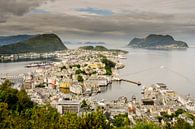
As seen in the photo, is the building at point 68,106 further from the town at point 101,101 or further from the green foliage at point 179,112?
the green foliage at point 179,112

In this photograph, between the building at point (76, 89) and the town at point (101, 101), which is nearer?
the town at point (101, 101)

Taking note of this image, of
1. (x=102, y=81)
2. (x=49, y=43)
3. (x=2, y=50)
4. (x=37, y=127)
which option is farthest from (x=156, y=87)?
(x=49, y=43)

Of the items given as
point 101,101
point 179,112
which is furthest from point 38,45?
point 179,112

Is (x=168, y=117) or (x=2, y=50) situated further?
(x=2, y=50)

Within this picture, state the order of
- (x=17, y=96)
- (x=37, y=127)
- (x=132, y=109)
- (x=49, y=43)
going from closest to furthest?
(x=37, y=127) → (x=17, y=96) → (x=132, y=109) → (x=49, y=43)

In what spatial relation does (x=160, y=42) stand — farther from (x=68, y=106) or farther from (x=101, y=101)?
(x=68, y=106)

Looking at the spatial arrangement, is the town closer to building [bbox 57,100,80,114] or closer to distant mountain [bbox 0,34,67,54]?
building [bbox 57,100,80,114]

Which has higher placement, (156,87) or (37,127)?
(37,127)

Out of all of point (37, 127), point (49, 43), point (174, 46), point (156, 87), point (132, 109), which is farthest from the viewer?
point (174, 46)

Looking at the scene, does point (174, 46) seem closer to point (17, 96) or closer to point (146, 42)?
point (146, 42)

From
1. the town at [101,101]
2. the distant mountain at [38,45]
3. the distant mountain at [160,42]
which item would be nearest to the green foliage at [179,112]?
the town at [101,101]
